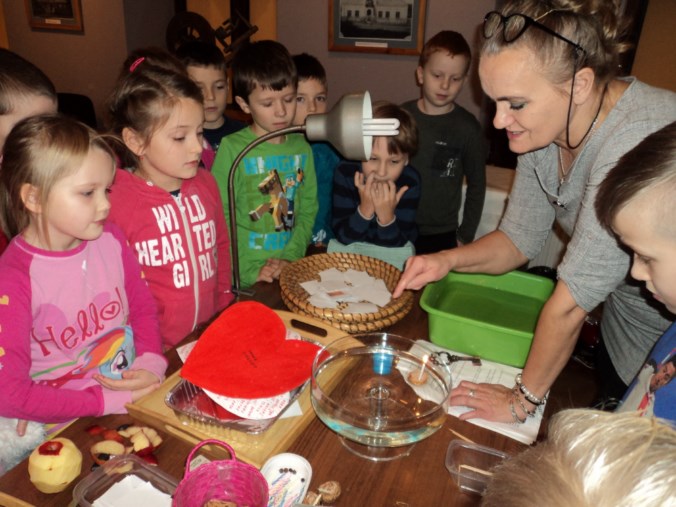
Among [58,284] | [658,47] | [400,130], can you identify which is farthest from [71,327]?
[658,47]

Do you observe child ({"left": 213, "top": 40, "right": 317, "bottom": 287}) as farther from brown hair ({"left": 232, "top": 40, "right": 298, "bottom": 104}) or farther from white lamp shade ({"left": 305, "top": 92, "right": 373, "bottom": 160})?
white lamp shade ({"left": 305, "top": 92, "right": 373, "bottom": 160})

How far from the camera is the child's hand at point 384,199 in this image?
1.81 meters

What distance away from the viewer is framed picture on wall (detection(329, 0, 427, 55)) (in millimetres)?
3275

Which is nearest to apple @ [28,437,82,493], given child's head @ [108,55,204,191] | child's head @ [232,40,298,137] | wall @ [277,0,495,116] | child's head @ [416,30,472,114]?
child's head @ [108,55,204,191]

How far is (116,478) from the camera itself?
0.72 m

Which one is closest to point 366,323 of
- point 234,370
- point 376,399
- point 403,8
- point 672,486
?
point 376,399

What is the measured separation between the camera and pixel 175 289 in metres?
1.40

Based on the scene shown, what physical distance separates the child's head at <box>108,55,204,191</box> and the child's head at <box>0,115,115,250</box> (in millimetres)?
251

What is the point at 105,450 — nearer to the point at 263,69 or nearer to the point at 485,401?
the point at 485,401

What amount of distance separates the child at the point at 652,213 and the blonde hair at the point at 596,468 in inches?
14.4

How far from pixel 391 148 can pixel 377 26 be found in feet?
6.43

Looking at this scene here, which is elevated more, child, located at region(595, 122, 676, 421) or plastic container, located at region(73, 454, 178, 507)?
child, located at region(595, 122, 676, 421)

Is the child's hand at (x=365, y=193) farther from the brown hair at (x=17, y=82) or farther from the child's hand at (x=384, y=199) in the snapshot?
the brown hair at (x=17, y=82)

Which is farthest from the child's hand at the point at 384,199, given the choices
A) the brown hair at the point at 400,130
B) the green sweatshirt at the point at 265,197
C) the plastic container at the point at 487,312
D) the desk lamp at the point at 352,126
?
the desk lamp at the point at 352,126
